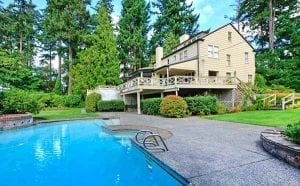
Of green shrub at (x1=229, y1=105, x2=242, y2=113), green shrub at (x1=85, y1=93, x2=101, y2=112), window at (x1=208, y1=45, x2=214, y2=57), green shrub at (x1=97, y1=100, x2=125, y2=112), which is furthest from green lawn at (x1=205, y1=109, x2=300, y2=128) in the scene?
green shrub at (x1=85, y1=93, x2=101, y2=112)

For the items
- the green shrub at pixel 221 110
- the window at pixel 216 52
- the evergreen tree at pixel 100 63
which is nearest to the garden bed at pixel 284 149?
the green shrub at pixel 221 110

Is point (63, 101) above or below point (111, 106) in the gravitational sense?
above

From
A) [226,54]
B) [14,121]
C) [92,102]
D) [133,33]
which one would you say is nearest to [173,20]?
[133,33]

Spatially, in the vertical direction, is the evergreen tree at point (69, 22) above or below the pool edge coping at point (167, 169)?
above

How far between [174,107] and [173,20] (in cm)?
2868

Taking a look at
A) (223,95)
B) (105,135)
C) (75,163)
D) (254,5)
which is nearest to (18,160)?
(75,163)

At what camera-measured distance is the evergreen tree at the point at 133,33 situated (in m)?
42.4

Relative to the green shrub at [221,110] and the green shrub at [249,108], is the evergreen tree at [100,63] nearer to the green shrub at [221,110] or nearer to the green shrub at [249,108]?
the green shrub at [221,110]

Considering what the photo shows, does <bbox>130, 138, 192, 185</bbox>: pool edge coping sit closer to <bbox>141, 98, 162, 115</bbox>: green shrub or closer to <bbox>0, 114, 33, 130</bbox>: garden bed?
<bbox>0, 114, 33, 130</bbox>: garden bed

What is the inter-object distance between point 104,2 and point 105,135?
37.1 m

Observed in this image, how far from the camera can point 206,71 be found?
27.5 meters

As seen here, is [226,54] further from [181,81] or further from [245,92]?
[181,81]

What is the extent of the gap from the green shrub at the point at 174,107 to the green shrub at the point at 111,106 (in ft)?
35.1

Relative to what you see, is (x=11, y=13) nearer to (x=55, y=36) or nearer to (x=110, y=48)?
(x=55, y=36)
